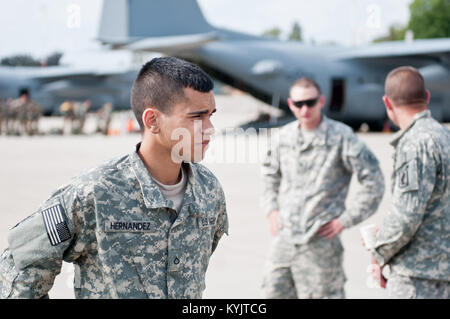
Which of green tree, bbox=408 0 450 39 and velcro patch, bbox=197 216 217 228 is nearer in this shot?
velcro patch, bbox=197 216 217 228

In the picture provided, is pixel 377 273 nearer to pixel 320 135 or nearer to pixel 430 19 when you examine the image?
pixel 320 135

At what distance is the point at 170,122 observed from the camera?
1822mm

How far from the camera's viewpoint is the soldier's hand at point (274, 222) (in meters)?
4.28

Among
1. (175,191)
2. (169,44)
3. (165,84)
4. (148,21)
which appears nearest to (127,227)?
(175,191)

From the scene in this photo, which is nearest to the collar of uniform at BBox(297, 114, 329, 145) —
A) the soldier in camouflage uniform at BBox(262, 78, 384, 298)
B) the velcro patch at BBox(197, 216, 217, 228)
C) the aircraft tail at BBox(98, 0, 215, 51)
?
the soldier in camouflage uniform at BBox(262, 78, 384, 298)

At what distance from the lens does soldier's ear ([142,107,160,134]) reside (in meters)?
1.83

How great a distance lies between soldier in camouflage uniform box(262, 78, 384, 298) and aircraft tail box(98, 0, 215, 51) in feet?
54.5

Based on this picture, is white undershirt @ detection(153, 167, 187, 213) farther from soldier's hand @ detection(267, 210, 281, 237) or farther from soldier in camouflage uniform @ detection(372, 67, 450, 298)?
soldier's hand @ detection(267, 210, 281, 237)

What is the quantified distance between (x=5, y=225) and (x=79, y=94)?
26.9 m

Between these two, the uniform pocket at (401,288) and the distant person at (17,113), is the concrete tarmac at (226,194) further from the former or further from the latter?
the uniform pocket at (401,288)

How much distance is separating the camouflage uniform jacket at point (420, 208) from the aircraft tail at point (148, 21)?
706 inches

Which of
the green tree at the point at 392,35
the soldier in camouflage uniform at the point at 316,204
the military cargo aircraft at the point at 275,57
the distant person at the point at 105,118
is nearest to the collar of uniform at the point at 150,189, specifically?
the soldier in camouflage uniform at the point at 316,204

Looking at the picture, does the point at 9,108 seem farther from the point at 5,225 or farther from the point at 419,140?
the point at 419,140
